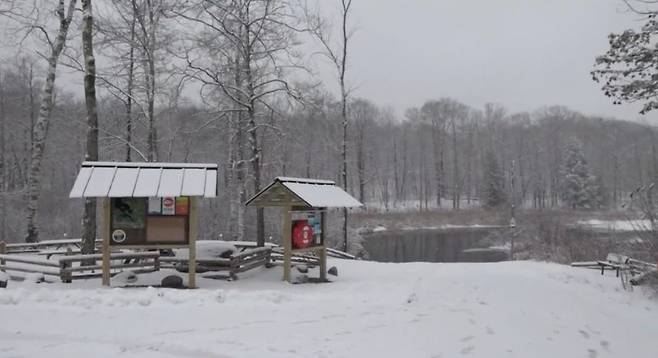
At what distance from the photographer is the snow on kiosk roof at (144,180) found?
418 inches

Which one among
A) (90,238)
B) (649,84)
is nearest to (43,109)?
(90,238)

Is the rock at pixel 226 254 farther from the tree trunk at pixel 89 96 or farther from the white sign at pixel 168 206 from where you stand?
the tree trunk at pixel 89 96

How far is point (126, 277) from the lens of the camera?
11656 millimetres

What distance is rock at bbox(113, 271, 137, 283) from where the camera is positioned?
11516 millimetres

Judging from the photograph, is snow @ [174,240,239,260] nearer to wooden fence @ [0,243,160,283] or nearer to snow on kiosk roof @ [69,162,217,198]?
wooden fence @ [0,243,160,283]

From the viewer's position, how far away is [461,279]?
12.7 metres

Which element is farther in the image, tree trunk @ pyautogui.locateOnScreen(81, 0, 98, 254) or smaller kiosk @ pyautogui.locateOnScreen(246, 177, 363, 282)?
tree trunk @ pyautogui.locateOnScreen(81, 0, 98, 254)

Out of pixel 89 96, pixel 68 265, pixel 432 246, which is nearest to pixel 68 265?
pixel 68 265

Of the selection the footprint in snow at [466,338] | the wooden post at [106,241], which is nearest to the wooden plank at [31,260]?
the wooden post at [106,241]

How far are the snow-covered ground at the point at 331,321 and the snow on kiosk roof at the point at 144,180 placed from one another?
2.11 meters

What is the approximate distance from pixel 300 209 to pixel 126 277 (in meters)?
4.46

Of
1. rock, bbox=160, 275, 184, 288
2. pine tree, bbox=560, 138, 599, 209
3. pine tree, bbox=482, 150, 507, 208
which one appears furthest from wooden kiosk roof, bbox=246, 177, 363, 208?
pine tree, bbox=560, 138, 599, 209

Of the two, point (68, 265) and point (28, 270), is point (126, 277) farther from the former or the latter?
point (28, 270)

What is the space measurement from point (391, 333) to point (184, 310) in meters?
3.60
